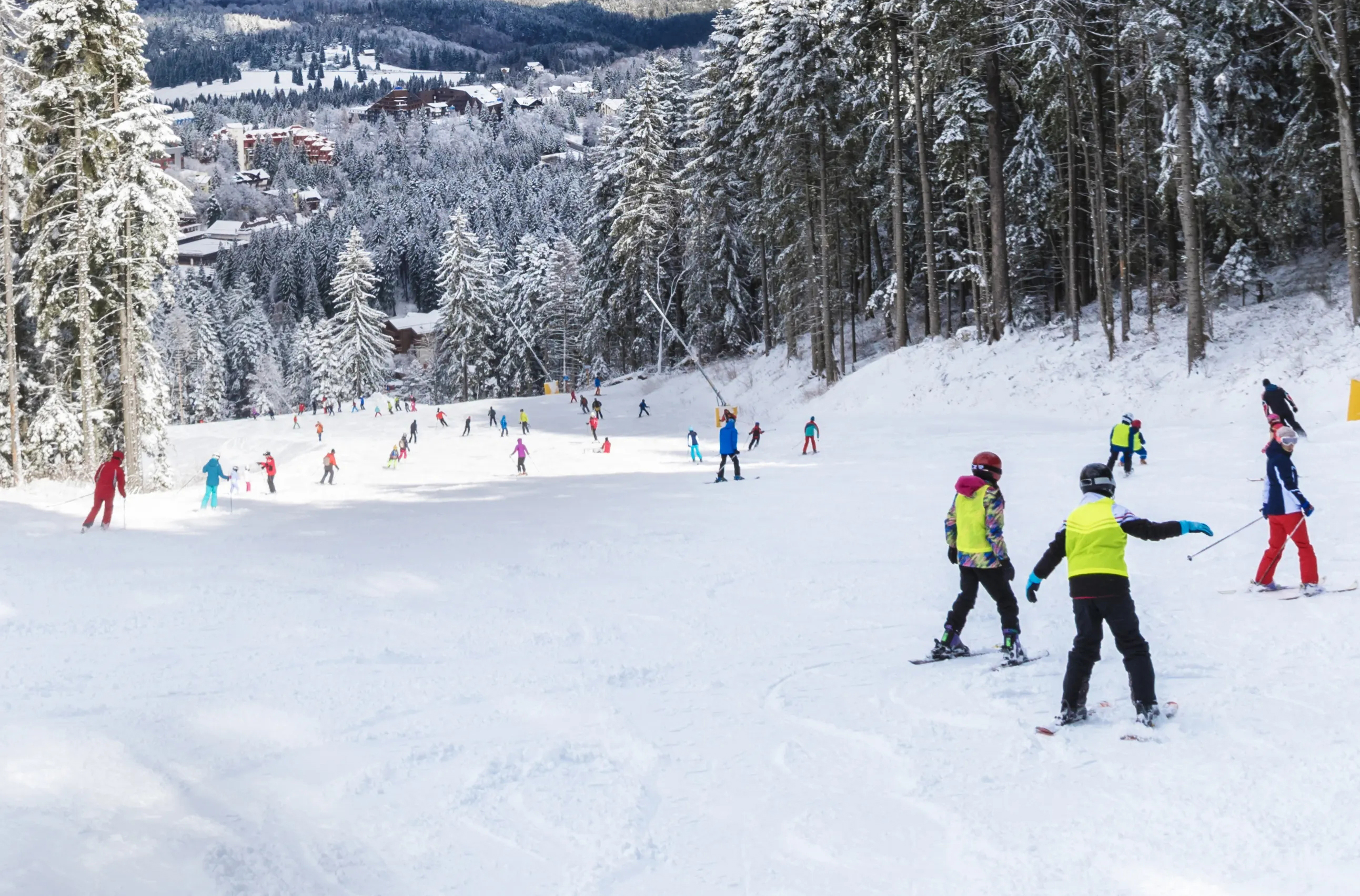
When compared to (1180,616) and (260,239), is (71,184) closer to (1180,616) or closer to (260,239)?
(1180,616)

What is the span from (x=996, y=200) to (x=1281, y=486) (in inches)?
845

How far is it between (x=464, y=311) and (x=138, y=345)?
40574 millimetres

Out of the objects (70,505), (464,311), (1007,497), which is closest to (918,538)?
(1007,497)

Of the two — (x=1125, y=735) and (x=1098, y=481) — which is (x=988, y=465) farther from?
(x=1125, y=735)

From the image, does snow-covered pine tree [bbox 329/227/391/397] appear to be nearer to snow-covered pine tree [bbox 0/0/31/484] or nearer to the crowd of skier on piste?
snow-covered pine tree [bbox 0/0/31/484]

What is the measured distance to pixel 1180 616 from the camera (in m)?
8.77

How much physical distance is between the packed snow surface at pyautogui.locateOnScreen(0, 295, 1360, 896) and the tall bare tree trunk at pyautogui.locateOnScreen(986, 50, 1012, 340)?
13.2 meters

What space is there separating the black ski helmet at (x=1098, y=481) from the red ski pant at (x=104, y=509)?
15.1 meters

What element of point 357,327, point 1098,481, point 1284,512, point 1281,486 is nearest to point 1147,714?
point 1098,481

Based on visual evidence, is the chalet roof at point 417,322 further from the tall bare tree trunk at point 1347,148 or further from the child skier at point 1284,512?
the child skier at point 1284,512

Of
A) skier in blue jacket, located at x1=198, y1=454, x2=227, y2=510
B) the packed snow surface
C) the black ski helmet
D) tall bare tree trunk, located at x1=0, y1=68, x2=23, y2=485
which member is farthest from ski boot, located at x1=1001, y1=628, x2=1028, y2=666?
tall bare tree trunk, located at x1=0, y1=68, x2=23, y2=485

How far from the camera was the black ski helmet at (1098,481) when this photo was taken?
6.00m

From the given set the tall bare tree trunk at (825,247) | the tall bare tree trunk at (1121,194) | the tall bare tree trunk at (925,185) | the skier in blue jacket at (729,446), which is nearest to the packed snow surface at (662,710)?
the skier in blue jacket at (729,446)

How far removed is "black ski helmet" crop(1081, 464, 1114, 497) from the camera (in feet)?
19.7
